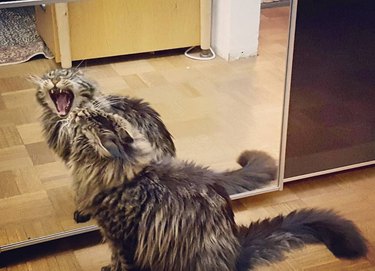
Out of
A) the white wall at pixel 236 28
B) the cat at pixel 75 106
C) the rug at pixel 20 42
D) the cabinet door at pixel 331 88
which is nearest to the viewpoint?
the cat at pixel 75 106

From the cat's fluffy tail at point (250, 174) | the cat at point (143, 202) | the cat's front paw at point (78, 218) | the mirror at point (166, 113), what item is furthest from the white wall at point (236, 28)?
the cat at point (143, 202)

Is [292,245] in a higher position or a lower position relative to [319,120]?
lower

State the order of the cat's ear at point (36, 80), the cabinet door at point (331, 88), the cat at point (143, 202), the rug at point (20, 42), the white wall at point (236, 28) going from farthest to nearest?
1. the white wall at point (236, 28)
2. the rug at point (20, 42)
3. the cabinet door at point (331, 88)
4. the cat's ear at point (36, 80)
5. the cat at point (143, 202)

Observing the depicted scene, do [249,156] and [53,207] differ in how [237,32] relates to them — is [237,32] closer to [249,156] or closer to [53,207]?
[249,156]

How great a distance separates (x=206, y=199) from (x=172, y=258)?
0.54 ft

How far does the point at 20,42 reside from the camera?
93.3 inches

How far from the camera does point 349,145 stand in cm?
220

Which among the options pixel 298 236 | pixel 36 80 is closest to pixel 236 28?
pixel 36 80

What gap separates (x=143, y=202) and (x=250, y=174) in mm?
662

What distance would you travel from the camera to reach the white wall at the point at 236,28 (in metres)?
2.93

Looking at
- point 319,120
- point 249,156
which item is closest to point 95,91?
point 249,156

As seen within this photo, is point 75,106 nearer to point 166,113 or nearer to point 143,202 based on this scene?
point 143,202

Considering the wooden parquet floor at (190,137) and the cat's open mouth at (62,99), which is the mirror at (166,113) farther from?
the cat's open mouth at (62,99)

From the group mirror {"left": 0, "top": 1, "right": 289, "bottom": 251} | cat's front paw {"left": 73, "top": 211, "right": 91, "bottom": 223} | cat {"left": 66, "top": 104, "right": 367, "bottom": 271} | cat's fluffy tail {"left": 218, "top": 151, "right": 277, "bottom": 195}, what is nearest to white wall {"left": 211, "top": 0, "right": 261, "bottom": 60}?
mirror {"left": 0, "top": 1, "right": 289, "bottom": 251}
